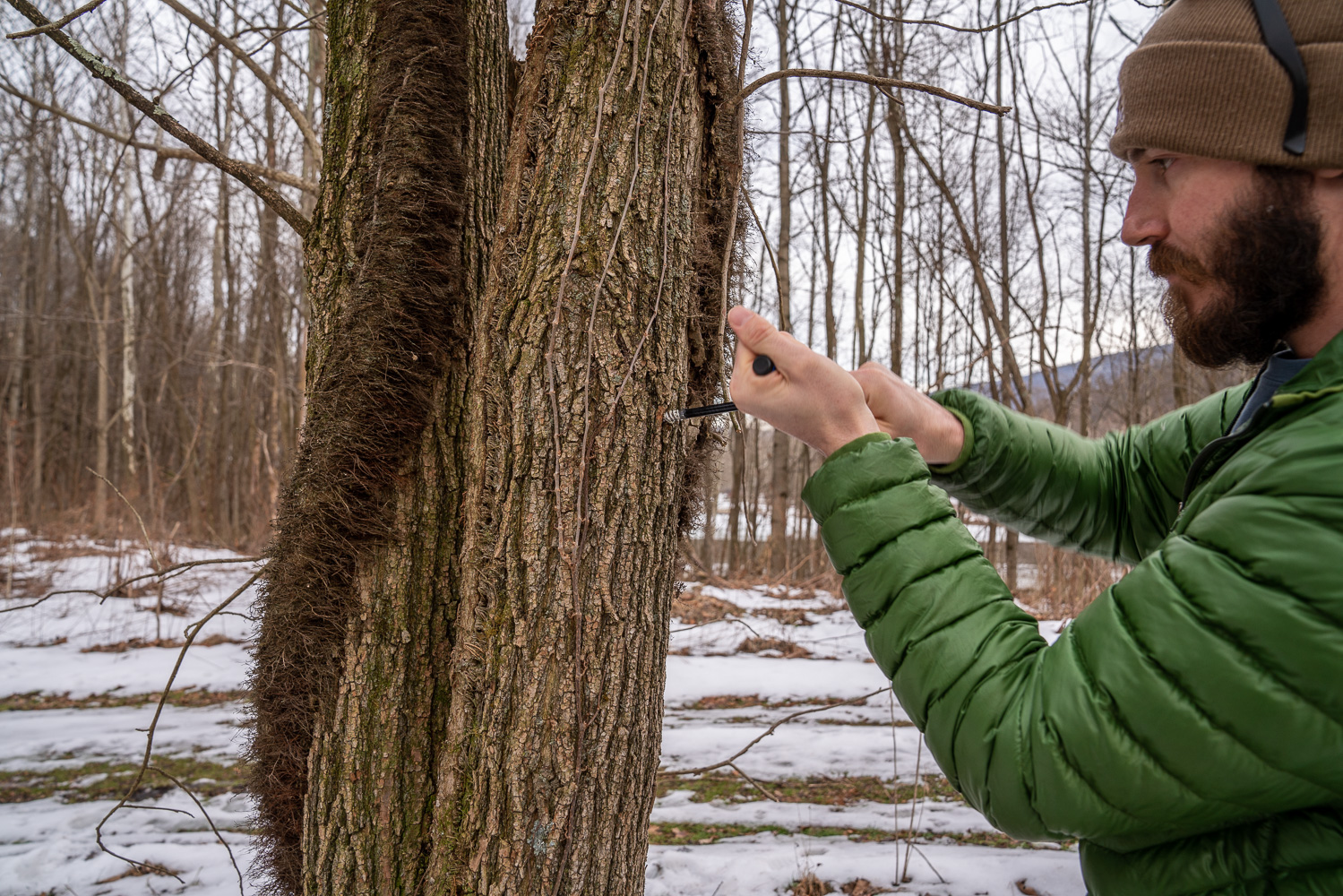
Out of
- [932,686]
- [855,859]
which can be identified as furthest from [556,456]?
[855,859]

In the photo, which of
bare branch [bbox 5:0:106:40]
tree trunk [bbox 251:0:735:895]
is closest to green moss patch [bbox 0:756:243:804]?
tree trunk [bbox 251:0:735:895]

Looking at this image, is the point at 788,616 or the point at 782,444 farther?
the point at 782,444

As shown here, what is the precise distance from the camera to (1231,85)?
2.94 feet

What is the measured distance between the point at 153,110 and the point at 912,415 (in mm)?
1849

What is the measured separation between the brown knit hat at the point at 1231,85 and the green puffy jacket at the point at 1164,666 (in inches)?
9.8

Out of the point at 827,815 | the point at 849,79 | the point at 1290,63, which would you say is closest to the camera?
the point at 1290,63

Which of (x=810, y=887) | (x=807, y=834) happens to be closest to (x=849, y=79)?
(x=810, y=887)

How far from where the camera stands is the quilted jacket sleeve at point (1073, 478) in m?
1.42

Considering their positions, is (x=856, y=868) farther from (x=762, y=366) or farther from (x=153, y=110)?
(x=153, y=110)

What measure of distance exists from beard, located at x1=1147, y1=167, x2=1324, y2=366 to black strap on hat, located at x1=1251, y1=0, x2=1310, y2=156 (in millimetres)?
37

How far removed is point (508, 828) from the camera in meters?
1.38

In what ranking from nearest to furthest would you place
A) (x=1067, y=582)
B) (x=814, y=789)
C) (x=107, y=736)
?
(x=814, y=789) → (x=107, y=736) → (x=1067, y=582)

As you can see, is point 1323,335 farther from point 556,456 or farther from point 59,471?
point 59,471

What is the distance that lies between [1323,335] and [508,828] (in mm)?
1473
